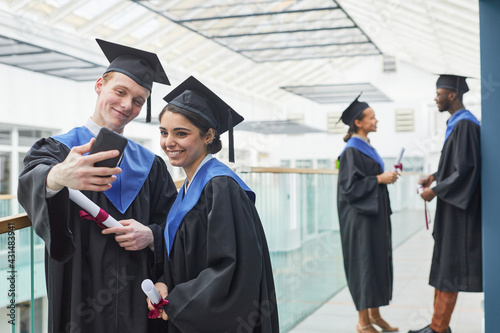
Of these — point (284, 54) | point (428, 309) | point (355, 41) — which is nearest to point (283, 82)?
point (284, 54)

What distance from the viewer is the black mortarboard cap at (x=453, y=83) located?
4.39 meters

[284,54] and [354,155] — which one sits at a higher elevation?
[284,54]

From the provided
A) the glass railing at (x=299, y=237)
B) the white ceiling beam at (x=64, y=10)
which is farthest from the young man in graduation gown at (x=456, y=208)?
the white ceiling beam at (x=64, y=10)

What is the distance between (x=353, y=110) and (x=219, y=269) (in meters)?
3.12

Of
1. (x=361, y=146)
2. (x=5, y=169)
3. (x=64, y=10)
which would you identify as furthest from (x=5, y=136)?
(x=361, y=146)

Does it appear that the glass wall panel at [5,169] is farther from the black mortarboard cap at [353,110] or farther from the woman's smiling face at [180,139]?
the woman's smiling face at [180,139]

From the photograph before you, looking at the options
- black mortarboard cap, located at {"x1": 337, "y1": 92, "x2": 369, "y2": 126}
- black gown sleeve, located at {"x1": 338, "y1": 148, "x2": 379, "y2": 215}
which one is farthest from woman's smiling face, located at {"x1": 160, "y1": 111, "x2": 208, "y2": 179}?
black mortarboard cap, located at {"x1": 337, "y1": 92, "x2": 369, "y2": 126}

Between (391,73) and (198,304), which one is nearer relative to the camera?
(198,304)

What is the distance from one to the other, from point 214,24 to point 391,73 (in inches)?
709

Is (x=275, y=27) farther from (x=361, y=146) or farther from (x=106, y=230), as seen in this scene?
(x=106, y=230)

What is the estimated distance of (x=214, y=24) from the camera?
13023mm

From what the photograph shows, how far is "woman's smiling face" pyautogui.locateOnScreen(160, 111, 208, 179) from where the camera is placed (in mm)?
2227

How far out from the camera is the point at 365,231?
4.77 metres

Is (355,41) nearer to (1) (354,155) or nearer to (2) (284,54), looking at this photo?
(2) (284,54)
